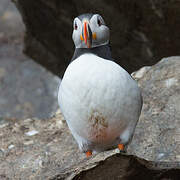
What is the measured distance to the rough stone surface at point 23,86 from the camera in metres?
5.73

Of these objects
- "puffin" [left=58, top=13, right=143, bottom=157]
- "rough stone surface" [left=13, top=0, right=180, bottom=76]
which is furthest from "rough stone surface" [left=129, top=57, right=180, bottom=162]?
"puffin" [left=58, top=13, right=143, bottom=157]

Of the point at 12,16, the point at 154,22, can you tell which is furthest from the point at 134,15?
the point at 12,16

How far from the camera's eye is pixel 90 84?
2.20 meters

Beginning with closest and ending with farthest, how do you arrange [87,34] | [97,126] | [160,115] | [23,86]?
[87,34] < [97,126] < [160,115] < [23,86]

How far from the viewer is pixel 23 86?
599 centimetres

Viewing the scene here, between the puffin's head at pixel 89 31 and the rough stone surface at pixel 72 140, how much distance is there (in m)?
0.69

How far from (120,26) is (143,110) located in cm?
101

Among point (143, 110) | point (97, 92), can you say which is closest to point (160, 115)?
point (143, 110)

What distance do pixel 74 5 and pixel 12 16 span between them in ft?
11.2

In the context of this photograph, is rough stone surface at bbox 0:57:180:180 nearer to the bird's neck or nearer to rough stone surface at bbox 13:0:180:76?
rough stone surface at bbox 13:0:180:76

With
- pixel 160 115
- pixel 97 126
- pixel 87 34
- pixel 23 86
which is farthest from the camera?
pixel 23 86

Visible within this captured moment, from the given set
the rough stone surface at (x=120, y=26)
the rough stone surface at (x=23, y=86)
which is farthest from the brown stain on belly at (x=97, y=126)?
the rough stone surface at (x=23, y=86)

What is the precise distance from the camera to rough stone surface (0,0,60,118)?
Result: 5.73m

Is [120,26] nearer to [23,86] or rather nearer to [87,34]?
[87,34]
